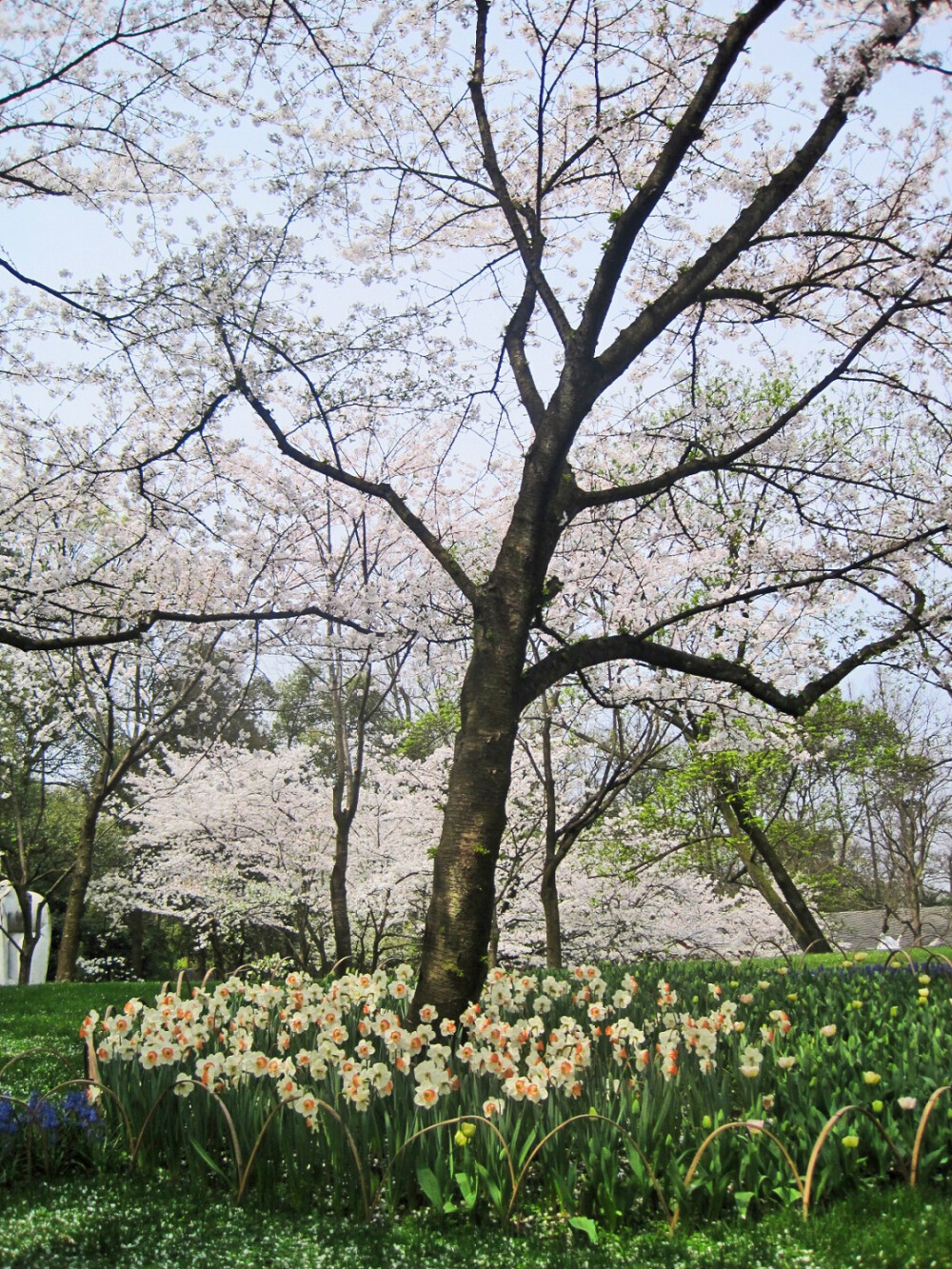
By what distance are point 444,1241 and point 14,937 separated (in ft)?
59.1

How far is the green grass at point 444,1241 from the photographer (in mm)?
2568

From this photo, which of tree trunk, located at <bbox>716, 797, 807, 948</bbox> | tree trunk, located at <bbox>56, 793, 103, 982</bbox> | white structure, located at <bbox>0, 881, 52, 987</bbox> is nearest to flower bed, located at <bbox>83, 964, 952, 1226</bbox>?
tree trunk, located at <bbox>56, 793, 103, 982</bbox>

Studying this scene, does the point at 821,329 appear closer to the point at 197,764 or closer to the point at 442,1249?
the point at 442,1249

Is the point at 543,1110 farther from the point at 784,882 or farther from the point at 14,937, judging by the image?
the point at 14,937

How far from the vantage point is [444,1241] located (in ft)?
9.25

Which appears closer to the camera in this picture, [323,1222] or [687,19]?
[323,1222]

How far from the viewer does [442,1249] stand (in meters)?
2.77

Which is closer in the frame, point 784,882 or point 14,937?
point 784,882

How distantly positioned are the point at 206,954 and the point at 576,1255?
75.0 ft

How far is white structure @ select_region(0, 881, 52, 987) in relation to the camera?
17.0 metres

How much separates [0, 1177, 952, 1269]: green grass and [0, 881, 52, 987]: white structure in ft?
48.9

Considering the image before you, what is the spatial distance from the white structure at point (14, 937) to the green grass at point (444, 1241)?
14.9 m

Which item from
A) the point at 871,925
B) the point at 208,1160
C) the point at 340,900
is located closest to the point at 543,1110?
the point at 208,1160

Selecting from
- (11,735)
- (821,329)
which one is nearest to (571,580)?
(821,329)
